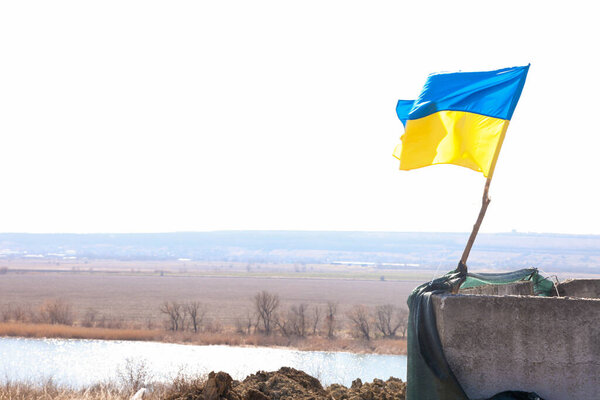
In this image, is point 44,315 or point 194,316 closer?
point 194,316

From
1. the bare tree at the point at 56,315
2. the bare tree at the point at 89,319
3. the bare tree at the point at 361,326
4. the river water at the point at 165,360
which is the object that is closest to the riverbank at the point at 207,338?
the bare tree at the point at 361,326

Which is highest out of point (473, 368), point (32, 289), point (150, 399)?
point (473, 368)

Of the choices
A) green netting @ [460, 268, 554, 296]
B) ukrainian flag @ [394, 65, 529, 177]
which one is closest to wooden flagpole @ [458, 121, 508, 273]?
ukrainian flag @ [394, 65, 529, 177]

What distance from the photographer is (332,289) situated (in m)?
132

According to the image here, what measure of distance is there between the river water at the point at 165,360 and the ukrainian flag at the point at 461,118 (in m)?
29.6

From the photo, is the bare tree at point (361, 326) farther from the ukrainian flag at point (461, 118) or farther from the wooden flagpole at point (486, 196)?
the wooden flagpole at point (486, 196)

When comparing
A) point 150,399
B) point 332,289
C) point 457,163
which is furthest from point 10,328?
point 332,289

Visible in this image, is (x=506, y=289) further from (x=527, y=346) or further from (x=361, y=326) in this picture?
(x=361, y=326)

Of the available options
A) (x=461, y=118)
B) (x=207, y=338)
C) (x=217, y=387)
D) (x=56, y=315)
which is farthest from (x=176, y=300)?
(x=461, y=118)

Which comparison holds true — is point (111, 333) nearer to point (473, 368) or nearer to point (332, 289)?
point (473, 368)

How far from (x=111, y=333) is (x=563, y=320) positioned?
192 ft

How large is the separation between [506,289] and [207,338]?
52.0 metres

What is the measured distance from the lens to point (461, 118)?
9789 millimetres

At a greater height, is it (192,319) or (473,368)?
(473,368)
